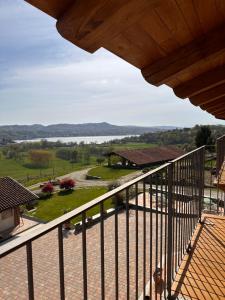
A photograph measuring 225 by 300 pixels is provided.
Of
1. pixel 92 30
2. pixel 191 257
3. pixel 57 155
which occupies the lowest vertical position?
pixel 57 155

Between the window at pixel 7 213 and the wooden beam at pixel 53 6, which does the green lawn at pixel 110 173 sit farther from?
the wooden beam at pixel 53 6

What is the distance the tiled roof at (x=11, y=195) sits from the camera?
16.2 m

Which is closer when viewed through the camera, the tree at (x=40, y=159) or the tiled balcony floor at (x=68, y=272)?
the tiled balcony floor at (x=68, y=272)

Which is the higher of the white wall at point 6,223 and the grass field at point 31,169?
the white wall at point 6,223

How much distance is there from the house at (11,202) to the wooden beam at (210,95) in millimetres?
14586

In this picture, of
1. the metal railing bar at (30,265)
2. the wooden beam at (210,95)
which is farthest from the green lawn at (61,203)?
the metal railing bar at (30,265)

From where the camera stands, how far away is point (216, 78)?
90.7 inches

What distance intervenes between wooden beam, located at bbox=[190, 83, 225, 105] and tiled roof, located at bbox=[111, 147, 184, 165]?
3403 centimetres

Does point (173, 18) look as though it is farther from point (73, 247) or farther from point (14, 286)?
point (73, 247)

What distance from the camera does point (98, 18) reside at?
938mm

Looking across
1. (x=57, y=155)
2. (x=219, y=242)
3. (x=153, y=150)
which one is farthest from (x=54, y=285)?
(x=57, y=155)

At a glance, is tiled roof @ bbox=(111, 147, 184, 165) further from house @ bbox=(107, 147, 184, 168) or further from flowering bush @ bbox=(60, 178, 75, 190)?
flowering bush @ bbox=(60, 178, 75, 190)

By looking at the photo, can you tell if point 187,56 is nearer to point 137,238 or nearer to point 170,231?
point 137,238

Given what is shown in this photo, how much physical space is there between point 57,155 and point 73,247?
69411 mm
